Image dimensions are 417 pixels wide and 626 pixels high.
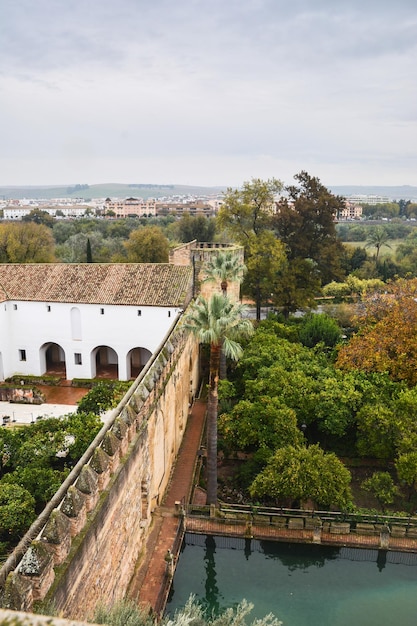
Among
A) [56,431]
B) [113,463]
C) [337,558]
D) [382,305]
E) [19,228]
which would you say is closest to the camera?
[113,463]

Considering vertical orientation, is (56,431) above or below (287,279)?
below

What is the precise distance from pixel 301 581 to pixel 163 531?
4873 mm

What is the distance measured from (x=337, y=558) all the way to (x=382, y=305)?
1689 centimetres

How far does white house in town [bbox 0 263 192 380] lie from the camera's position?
3067 centimetres

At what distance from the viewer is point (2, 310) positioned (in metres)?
31.8

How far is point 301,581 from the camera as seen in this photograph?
16.2 metres

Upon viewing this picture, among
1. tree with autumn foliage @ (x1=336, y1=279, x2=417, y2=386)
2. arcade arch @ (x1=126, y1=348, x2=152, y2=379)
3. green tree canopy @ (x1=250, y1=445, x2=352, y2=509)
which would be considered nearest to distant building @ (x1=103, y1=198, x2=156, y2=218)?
arcade arch @ (x1=126, y1=348, x2=152, y2=379)

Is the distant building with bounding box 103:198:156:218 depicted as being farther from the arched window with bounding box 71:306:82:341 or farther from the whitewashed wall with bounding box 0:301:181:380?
the arched window with bounding box 71:306:82:341

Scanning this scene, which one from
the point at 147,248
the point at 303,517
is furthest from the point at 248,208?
the point at 303,517

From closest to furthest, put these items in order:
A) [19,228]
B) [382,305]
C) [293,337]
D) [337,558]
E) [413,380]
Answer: [337,558] < [413,380] < [382,305] < [293,337] < [19,228]

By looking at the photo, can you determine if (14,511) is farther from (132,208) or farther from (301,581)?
(132,208)

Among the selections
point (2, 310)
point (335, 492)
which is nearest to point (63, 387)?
point (2, 310)

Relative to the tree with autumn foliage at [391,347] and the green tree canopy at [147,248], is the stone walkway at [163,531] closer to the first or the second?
the tree with autumn foliage at [391,347]

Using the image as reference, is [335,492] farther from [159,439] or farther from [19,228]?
[19,228]
